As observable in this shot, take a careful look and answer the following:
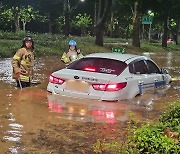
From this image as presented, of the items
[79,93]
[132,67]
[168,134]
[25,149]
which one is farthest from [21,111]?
[168,134]

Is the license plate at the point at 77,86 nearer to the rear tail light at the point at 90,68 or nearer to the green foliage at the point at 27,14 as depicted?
the rear tail light at the point at 90,68

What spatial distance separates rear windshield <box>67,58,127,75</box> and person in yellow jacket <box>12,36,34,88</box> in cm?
146

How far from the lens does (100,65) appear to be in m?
9.32

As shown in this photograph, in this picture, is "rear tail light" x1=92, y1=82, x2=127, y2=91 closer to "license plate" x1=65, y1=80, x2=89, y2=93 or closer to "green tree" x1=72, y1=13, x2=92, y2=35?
"license plate" x1=65, y1=80, x2=89, y2=93

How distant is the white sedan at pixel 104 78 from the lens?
843cm

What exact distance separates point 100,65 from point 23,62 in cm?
222

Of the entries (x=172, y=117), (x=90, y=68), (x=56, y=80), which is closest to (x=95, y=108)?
(x=56, y=80)

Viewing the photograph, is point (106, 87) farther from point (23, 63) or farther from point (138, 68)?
point (23, 63)

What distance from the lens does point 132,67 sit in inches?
377

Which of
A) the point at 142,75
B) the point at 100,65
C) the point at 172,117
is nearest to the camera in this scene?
the point at 172,117

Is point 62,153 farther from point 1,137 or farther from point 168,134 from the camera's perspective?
point 168,134

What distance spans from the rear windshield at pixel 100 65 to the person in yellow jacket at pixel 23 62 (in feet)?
4.80

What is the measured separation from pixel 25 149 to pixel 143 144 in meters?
1.96

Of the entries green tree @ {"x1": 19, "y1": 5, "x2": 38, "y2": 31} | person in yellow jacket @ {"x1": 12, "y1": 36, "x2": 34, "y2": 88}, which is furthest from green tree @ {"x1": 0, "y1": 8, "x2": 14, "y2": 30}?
person in yellow jacket @ {"x1": 12, "y1": 36, "x2": 34, "y2": 88}
